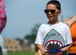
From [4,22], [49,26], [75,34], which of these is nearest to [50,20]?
[49,26]

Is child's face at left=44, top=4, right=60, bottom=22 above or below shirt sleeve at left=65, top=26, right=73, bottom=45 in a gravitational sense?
above

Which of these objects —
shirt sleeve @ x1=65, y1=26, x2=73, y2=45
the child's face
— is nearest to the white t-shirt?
shirt sleeve @ x1=65, y1=26, x2=73, y2=45

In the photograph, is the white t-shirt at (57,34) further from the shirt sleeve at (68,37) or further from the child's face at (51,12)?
the child's face at (51,12)

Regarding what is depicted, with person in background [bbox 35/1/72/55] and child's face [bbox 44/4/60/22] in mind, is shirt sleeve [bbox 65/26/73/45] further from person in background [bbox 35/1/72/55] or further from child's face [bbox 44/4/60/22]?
child's face [bbox 44/4/60/22]

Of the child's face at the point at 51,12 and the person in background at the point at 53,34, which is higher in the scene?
the child's face at the point at 51,12

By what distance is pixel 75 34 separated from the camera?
754 centimetres

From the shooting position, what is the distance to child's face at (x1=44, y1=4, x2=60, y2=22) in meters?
7.14

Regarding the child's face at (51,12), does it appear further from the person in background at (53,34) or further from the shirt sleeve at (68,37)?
the shirt sleeve at (68,37)

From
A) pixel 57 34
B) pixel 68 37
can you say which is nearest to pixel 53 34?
pixel 57 34

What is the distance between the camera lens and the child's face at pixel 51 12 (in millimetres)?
7145

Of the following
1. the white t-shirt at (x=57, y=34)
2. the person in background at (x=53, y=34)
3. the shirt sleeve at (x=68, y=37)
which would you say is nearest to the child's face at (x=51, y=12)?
the person in background at (x=53, y=34)

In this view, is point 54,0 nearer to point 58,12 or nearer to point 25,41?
point 58,12

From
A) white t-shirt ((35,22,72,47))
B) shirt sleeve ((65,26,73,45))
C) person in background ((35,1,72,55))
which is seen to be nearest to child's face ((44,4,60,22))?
person in background ((35,1,72,55))

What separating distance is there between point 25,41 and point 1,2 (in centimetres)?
9942
